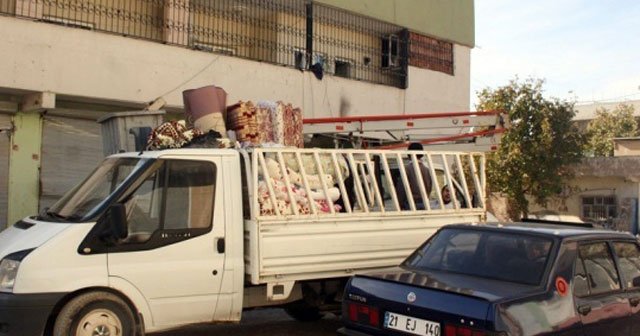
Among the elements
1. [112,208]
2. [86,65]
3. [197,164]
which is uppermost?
[86,65]

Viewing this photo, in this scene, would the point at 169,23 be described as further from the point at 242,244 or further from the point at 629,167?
the point at 629,167

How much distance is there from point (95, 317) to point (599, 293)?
3.80 m

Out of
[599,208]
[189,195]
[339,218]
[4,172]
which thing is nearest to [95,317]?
[189,195]

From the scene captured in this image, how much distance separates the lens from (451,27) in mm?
16391

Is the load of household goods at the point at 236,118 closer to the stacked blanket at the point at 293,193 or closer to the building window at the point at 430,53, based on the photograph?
the stacked blanket at the point at 293,193

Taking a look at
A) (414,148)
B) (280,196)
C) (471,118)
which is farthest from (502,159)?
(280,196)

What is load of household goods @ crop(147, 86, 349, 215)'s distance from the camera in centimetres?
575

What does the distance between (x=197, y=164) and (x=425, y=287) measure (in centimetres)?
229

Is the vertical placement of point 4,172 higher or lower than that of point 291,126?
lower

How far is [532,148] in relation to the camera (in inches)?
783

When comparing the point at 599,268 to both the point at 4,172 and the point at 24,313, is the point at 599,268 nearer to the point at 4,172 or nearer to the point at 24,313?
the point at 24,313

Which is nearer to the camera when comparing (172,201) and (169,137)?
(172,201)

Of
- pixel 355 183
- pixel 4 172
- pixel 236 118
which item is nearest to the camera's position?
pixel 355 183

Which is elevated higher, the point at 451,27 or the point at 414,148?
the point at 451,27
